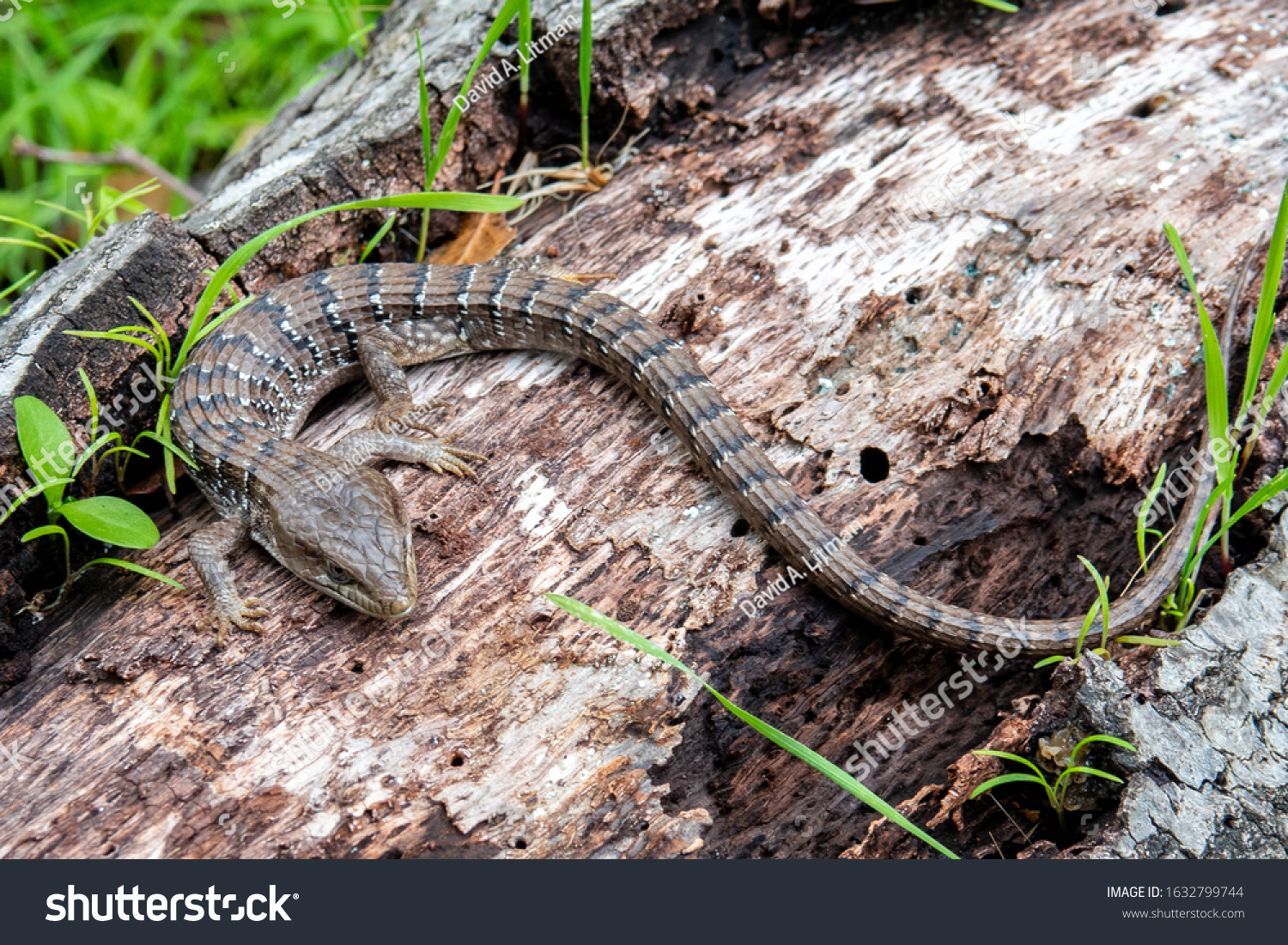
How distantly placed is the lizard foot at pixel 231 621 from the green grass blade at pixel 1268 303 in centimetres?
513

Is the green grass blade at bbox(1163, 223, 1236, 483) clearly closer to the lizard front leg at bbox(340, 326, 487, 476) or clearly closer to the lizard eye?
the lizard front leg at bbox(340, 326, 487, 476)

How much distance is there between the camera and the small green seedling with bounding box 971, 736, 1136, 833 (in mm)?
3809

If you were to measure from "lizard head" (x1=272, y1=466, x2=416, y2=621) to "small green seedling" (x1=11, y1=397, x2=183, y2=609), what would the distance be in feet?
2.16

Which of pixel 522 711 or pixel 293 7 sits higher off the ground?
pixel 293 7

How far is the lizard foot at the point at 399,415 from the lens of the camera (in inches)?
204

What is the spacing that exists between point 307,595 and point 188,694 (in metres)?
0.72

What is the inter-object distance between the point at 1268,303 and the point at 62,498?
6.16m

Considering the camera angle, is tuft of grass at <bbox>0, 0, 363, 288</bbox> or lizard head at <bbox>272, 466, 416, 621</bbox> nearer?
lizard head at <bbox>272, 466, 416, 621</bbox>

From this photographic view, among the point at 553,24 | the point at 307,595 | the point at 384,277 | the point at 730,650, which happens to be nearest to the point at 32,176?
the point at 384,277

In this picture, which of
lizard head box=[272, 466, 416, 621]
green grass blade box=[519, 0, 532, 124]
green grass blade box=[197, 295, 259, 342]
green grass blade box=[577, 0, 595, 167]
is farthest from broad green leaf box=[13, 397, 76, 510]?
green grass blade box=[577, 0, 595, 167]

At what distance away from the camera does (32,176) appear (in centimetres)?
775

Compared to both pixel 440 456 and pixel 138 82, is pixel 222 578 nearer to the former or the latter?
pixel 440 456

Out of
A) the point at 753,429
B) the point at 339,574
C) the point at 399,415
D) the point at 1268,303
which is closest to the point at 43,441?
the point at 339,574

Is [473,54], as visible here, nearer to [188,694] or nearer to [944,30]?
[944,30]
